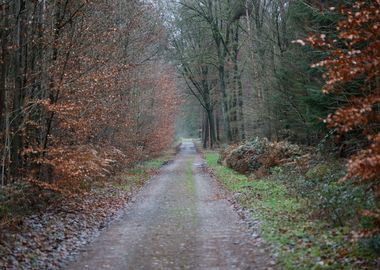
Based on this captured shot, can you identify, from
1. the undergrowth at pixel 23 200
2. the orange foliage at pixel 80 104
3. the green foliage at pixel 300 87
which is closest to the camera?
the undergrowth at pixel 23 200

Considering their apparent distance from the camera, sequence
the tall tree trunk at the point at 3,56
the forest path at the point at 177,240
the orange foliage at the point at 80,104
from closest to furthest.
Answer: the forest path at the point at 177,240 → the tall tree trunk at the point at 3,56 → the orange foliage at the point at 80,104

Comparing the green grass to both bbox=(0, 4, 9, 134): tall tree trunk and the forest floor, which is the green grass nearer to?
the forest floor

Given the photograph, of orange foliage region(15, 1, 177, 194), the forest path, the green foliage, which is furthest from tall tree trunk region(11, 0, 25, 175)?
the green foliage

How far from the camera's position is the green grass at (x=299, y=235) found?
761 cm

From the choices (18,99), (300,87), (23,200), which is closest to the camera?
(23,200)

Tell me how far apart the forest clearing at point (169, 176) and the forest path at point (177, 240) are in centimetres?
5

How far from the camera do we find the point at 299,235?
31.6 feet

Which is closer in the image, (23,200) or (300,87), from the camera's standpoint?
(23,200)

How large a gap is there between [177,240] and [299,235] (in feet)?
9.03

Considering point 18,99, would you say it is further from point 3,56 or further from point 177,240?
point 177,240

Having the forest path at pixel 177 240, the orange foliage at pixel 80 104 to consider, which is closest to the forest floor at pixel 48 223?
the forest path at pixel 177 240

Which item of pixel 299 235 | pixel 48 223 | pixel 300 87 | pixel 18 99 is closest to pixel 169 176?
pixel 300 87

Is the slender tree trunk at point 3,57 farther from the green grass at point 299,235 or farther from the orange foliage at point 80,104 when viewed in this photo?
the green grass at point 299,235

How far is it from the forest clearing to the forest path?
0.05 meters
